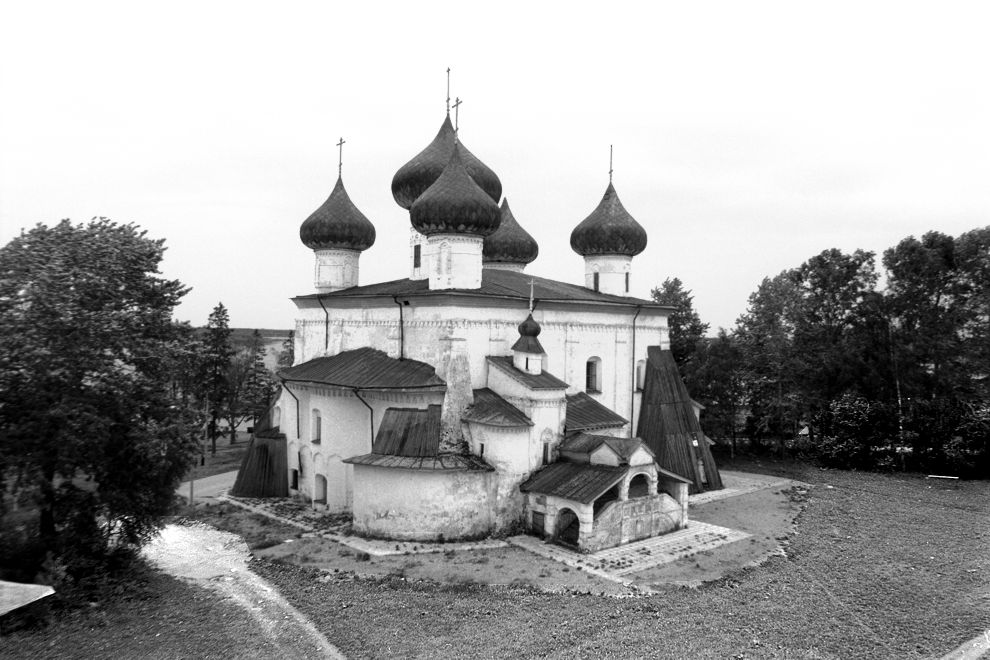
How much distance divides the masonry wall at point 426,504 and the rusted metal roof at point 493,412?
139 centimetres

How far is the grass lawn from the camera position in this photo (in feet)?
33.8

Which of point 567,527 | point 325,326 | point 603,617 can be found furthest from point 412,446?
point 603,617

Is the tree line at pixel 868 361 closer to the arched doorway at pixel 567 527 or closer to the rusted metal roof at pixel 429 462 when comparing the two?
the arched doorway at pixel 567 527

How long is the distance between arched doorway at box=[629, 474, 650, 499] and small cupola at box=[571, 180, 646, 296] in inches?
342

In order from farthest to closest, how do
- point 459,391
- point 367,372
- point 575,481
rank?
point 367,372 < point 459,391 < point 575,481

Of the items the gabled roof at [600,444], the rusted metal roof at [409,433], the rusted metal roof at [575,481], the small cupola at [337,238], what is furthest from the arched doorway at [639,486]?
the small cupola at [337,238]

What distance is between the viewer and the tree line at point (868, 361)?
87.3 feet

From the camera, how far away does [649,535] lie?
667 inches

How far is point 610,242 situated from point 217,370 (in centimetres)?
2064

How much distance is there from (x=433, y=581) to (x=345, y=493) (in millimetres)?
6967

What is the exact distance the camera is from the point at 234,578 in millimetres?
14031

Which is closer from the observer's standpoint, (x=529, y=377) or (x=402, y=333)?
(x=529, y=377)


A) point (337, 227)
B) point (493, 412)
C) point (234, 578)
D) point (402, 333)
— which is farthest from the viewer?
point (337, 227)

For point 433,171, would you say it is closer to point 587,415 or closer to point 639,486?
point 587,415
